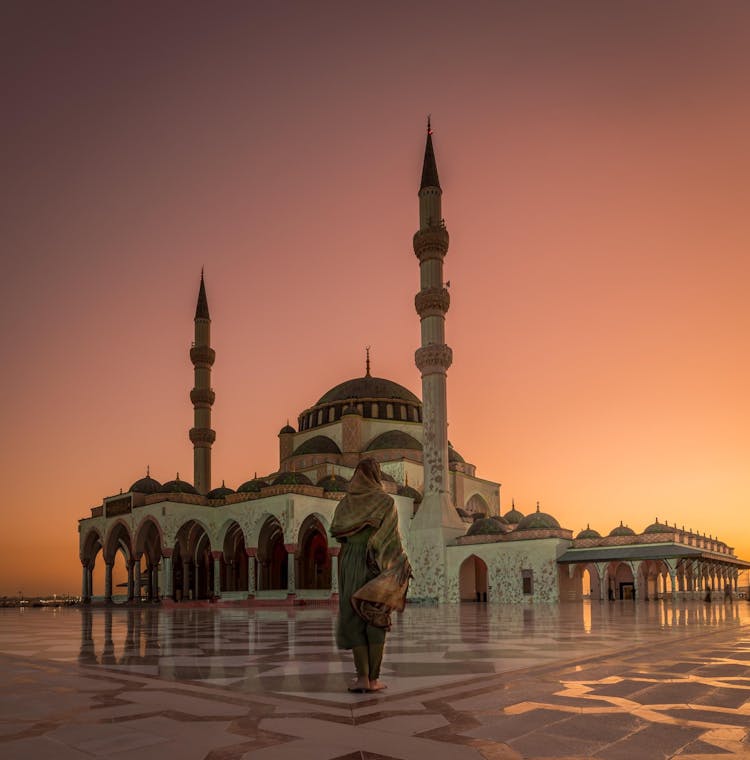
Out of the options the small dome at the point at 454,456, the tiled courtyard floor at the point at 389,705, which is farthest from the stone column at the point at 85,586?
the tiled courtyard floor at the point at 389,705

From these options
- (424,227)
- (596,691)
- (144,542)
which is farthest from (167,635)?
(144,542)

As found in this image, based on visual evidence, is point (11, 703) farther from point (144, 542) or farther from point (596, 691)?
point (144, 542)

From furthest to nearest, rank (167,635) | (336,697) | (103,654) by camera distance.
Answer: (167,635) → (103,654) → (336,697)

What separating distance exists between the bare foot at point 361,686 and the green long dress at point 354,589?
218 mm

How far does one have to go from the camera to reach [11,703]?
4645mm

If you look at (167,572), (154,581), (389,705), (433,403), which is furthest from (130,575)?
(389,705)

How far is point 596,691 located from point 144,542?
3568 centimetres

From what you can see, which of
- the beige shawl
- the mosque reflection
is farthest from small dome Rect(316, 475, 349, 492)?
the beige shawl

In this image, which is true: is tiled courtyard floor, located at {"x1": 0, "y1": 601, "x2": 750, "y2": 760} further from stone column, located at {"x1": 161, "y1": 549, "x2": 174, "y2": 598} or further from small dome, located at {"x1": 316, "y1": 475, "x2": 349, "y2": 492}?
stone column, located at {"x1": 161, "y1": 549, "x2": 174, "y2": 598}

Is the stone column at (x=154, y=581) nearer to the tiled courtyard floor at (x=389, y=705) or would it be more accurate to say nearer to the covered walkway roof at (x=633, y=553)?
the covered walkway roof at (x=633, y=553)

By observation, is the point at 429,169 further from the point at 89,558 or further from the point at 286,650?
the point at 286,650

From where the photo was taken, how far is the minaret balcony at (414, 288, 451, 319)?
106ft

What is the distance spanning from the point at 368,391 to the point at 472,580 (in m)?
16.2

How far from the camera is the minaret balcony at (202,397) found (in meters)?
41.5
